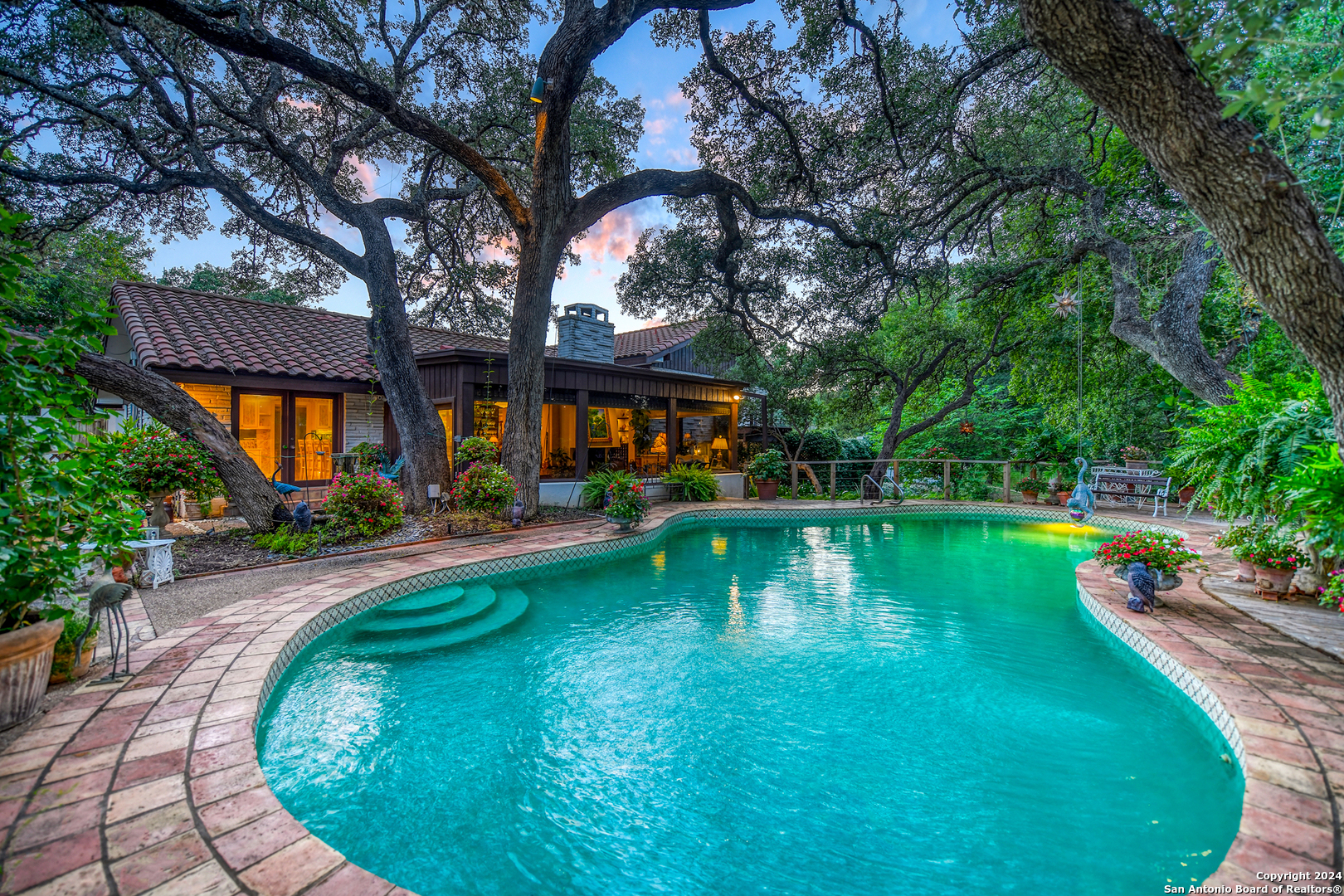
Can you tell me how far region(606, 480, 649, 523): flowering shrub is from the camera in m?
8.46

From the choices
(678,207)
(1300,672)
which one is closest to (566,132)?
(678,207)

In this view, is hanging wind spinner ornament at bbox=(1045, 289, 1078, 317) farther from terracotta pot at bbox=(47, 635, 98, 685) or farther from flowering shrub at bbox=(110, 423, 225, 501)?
flowering shrub at bbox=(110, 423, 225, 501)

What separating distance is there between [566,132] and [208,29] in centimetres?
408

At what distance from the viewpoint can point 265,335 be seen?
10234mm

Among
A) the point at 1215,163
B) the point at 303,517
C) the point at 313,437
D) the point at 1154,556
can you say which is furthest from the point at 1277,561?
the point at 313,437

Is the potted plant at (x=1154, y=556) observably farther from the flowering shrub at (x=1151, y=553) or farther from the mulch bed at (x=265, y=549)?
the mulch bed at (x=265, y=549)

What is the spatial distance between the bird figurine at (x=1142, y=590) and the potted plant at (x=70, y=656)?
296 inches

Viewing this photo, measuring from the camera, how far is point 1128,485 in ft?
37.4

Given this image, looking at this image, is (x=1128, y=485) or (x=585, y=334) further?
(x=585, y=334)

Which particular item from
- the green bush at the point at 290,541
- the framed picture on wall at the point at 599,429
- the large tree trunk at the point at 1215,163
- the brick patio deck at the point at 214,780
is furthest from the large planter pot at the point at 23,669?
the framed picture on wall at the point at 599,429

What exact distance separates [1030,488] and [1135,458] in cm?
212

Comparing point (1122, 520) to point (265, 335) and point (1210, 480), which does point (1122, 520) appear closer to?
point (1210, 480)

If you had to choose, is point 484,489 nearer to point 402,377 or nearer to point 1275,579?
point 402,377

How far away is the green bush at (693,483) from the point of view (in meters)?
12.4
